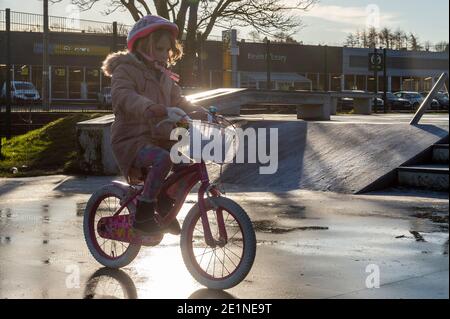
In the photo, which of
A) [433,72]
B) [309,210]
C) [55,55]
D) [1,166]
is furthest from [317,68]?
[309,210]

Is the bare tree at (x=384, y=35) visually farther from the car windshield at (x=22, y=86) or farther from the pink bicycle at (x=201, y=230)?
the pink bicycle at (x=201, y=230)

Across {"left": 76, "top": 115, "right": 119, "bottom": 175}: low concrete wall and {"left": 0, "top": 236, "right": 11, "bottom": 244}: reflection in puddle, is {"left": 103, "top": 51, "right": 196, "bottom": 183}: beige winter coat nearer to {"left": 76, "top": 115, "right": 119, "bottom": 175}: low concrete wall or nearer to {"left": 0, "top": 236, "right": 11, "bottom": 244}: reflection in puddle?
{"left": 0, "top": 236, "right": 11, "bottom": 244}: reflection in puddle

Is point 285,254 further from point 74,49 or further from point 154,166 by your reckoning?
point 74,49

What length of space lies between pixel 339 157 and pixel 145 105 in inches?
258

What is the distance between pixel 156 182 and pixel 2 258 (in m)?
1.60

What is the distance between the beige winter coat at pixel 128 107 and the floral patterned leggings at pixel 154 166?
0.10 meters

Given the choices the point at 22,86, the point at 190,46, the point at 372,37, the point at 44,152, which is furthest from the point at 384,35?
the point at 44,152

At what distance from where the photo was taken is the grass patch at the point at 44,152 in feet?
→ 44.8

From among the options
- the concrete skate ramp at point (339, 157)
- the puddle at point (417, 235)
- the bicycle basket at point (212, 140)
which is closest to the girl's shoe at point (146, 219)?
the bicycle basket at point (212, 140)

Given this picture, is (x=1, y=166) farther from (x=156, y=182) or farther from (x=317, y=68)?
(x=317, y=68)

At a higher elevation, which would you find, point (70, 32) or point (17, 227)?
point (70, 32)

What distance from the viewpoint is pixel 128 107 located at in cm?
514

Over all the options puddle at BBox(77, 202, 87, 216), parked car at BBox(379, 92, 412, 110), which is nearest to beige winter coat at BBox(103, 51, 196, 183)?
puddle at BBox(77, 202, 87, 216)

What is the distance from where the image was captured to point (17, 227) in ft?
24.8
